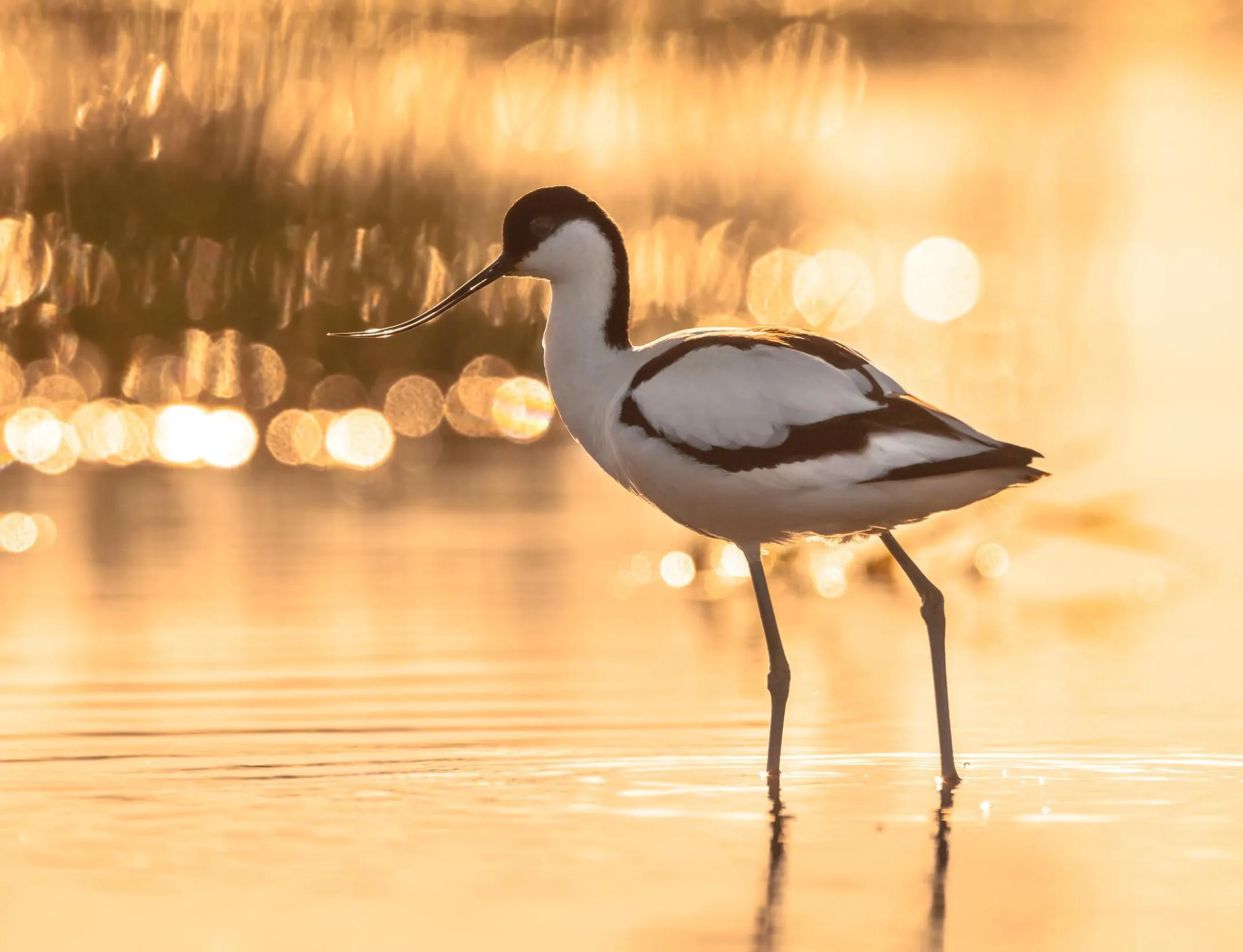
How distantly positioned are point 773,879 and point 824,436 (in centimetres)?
180

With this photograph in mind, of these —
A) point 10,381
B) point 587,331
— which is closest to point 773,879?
point 587,331

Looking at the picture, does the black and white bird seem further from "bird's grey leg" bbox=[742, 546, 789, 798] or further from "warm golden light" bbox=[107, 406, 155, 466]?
"warm golden light" bbox=[107, 406, 155, 466]

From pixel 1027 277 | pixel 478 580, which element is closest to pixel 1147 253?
pixel 1027 277

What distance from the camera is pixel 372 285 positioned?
14.6 meters

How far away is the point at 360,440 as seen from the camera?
14422mm

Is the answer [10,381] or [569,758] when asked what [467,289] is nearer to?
[569,758]

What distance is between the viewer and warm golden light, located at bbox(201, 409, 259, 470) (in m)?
13.9

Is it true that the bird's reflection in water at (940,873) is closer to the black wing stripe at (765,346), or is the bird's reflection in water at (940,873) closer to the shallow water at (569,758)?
the shallow water at (569,758)

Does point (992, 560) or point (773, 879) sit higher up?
point (992, 560)

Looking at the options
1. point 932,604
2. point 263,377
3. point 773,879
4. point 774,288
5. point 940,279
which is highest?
point 940,279

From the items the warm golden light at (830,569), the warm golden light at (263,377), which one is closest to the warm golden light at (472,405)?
the warm golden light at (263,377)

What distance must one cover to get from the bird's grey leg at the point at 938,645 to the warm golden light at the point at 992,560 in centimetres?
269

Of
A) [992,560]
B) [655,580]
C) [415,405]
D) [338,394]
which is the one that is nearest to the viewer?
[655,580]

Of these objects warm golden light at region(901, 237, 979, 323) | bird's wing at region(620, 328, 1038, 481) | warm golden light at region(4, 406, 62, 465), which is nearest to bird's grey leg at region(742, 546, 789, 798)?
bird's wing at region(620, 328, 1038, 481)
